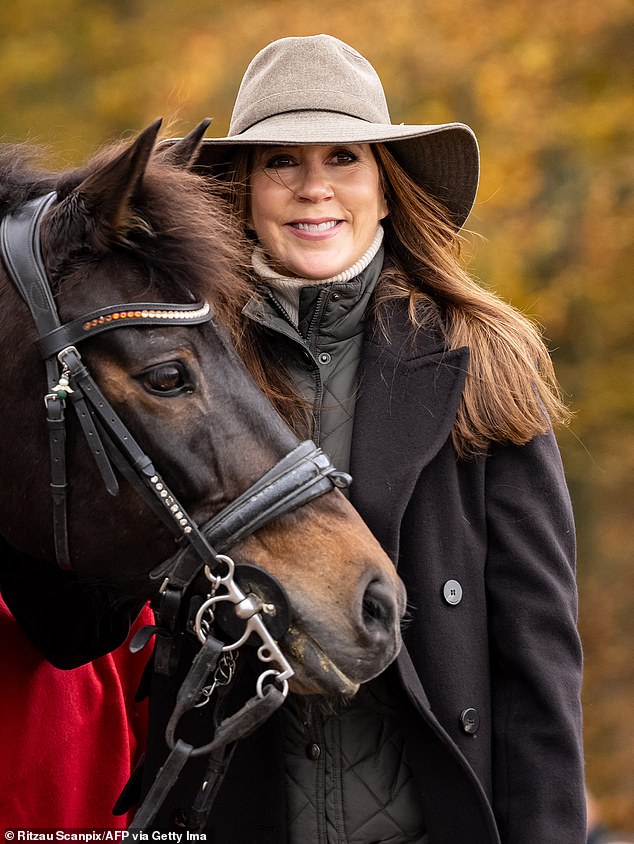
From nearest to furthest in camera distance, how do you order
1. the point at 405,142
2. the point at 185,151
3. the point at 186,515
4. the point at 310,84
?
the point at 186,515 < the point at 185,151 < the point at 310,84 < the point at 405,142

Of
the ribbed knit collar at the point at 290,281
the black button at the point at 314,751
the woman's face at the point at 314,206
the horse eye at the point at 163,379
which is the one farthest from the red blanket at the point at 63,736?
the woman's face at the point at 314,206

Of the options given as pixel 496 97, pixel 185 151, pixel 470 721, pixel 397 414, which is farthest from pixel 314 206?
pixel 496 97

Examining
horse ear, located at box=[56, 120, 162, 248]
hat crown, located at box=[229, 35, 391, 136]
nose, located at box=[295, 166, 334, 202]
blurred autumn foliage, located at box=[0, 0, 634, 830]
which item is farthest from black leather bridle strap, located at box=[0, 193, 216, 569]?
blurred autumn foliage, located at box=[0, 0, 634, 830]

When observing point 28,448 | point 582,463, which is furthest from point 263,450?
point 582,463

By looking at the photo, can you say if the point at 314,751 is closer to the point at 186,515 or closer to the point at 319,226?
the point at 186,515

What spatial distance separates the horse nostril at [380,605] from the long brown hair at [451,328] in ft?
1.80

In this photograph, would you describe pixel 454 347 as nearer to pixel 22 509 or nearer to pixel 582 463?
pixel 22 509

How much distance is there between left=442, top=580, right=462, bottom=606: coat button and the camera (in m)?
2.67

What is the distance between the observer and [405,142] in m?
3.12

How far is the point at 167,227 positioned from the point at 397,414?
75 centimetres

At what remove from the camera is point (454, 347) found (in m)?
2.88

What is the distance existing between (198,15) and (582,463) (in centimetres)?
405

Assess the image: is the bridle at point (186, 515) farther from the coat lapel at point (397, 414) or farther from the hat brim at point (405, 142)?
the hat brim at point (405, 142)

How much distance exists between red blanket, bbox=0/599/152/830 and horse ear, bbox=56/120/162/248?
43.3 inches
